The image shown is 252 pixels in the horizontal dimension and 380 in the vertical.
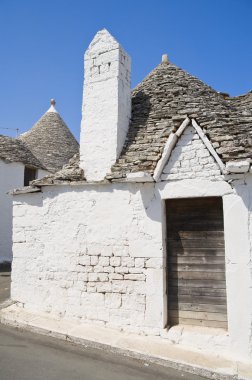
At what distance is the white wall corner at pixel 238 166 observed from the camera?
4.70m

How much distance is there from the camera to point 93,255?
597cm

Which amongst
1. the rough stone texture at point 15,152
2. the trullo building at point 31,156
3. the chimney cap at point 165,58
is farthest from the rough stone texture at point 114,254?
the rough stone texture at point 15,152

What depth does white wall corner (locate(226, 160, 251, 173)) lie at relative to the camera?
15.4 feet

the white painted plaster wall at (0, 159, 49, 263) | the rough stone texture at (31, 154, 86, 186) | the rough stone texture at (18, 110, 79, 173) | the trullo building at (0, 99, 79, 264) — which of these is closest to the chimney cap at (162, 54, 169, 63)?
the rough stone texture at (31, 154, 86, 186)

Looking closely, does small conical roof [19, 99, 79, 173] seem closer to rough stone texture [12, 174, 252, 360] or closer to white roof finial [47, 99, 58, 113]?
white roof finial [47, 99, 58, 113]

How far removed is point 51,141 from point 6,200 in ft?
17.7

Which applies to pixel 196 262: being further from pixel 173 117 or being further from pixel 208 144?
pixel 173 117

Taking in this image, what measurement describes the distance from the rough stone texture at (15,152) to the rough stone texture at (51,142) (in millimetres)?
1223

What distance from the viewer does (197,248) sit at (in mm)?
5449

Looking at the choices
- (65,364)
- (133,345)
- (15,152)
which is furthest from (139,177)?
(15,152)

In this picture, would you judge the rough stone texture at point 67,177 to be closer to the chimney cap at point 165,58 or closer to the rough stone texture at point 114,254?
the rough stone texture at point 114,254

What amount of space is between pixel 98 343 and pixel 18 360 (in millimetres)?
1287

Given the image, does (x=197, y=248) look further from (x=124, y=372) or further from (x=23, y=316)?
(x=23, y=316)

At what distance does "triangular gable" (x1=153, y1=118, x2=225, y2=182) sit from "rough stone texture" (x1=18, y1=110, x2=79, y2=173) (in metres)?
11.1
